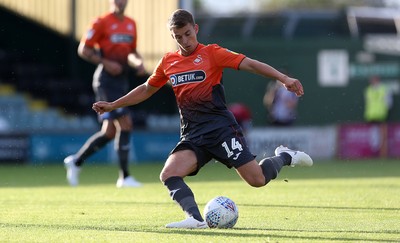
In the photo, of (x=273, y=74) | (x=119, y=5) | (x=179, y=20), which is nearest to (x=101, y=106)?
(x=179, y=20)

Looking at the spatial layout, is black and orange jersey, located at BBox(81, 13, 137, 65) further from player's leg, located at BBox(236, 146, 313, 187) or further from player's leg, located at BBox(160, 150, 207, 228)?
player's leg, located at BBox(160, 150, 207, 228)

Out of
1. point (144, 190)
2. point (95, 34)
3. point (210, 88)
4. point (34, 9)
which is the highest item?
point (210, 88)

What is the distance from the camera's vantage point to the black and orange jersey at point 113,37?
12953 mm

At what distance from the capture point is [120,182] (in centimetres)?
1288

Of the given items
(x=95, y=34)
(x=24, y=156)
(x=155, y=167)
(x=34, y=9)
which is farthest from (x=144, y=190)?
(x=34, y=9)

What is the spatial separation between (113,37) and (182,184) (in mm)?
5341

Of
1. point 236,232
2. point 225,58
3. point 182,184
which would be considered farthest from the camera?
point 225,58

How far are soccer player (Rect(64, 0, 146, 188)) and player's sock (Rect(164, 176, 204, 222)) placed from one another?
4.69m

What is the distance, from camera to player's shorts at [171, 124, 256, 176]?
8.22 metres

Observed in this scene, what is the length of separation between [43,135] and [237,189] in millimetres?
7869

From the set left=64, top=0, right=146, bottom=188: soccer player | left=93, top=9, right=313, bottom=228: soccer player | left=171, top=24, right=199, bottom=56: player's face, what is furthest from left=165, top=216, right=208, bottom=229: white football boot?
Answer: left=64, top=0, right=146, bottom=188: soccer player

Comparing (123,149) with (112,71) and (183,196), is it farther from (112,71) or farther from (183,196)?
(183,196)

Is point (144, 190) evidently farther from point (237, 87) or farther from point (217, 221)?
point (237, 87)

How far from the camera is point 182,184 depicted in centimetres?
798
